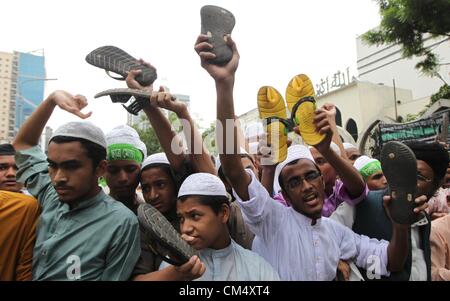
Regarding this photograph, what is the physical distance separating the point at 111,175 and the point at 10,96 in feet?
150

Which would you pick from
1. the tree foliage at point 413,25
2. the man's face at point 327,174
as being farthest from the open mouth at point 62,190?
Result: the tree foliage at point 413,25

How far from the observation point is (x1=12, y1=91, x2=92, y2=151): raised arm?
2260mm

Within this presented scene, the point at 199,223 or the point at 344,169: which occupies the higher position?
the point at 344,169

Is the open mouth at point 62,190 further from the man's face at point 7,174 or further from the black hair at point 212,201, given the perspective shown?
the man's face at point 7,174

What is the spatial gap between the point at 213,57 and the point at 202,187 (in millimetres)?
707

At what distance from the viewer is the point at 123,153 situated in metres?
2.58

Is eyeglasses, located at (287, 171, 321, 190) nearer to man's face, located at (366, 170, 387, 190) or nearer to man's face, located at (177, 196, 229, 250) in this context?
man's face, located at (177, 196, 229, 250)

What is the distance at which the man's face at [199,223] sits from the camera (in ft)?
6.30

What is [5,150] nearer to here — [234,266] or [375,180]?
[234,266]

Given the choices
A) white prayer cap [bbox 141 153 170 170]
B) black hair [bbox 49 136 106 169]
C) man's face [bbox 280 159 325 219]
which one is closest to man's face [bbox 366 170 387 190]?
man's face [bbox 280 159 325 219]

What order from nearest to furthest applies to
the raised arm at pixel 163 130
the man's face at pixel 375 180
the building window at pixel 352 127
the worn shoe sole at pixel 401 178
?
the worn shoe sole at pixel 401 178 → the raised arm at pixel 163 130 → the man's face at pixel 375 180 → the building window at pixel 352 127

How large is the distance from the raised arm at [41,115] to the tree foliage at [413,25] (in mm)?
10836

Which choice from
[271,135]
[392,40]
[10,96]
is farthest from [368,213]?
[10,96]

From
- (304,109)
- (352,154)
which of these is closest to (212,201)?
(304,109)
